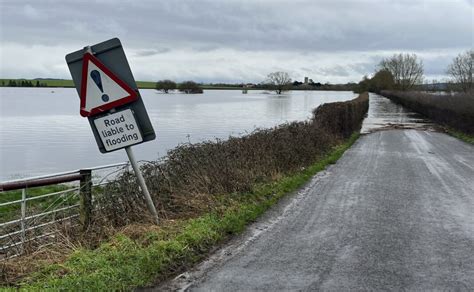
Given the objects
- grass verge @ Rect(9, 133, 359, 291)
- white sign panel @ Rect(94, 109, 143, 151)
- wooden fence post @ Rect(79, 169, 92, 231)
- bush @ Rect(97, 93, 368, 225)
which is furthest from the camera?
bush @ Rect(97, 93, 368, 225)

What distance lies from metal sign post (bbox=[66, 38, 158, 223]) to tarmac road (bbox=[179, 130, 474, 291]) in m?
1.88

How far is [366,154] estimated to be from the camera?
61.6 ft

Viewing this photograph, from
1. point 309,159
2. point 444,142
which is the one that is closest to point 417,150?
point 444,142

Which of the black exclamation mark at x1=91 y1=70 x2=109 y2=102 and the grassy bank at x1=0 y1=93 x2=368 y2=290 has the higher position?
the black exclamation mark at x1=91 y1=70 x2=109 y2=102

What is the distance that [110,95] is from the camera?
631 cm

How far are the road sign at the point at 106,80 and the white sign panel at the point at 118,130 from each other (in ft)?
0.18

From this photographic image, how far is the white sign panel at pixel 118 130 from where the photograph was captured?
20.9ft

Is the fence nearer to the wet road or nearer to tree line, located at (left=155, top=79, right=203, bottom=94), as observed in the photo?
the wet road

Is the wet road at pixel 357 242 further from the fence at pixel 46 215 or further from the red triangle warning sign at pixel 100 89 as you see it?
the red triangle warning sign at pixel 100 89

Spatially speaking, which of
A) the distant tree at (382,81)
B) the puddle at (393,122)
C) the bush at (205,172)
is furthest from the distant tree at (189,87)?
the bush at (205,172)

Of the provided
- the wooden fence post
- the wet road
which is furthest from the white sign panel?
the wet road

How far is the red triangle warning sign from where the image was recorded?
246 inches

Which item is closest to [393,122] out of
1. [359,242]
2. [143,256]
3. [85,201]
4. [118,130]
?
[359,242]

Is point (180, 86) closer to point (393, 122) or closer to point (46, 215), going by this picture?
point (393, 122)
